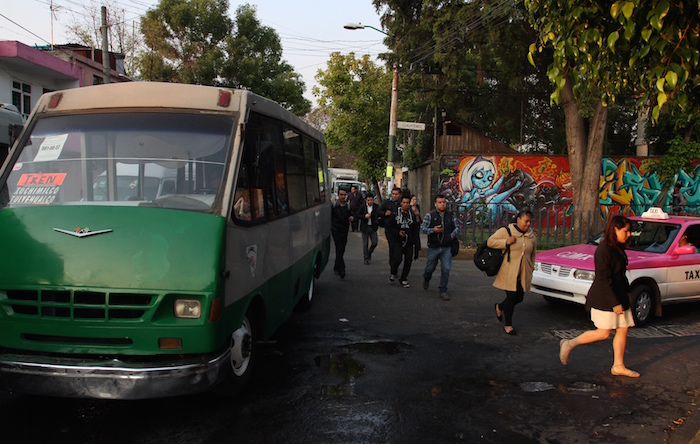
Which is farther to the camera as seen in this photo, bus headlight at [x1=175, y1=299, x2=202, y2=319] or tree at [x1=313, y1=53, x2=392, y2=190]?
tree at [x1=313, y1=53, x2=392, y2=190]

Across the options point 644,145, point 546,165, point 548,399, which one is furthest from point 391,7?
point 548,399

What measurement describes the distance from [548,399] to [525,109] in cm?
2342

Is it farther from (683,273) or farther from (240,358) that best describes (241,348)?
(683,273)

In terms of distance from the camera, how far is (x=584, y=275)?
7.51m

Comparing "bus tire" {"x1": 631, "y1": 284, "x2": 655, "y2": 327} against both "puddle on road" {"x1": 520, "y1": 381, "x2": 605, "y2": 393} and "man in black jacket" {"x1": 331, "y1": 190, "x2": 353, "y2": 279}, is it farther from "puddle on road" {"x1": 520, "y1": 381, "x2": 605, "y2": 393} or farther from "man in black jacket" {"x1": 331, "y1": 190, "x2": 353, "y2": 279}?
"man in black jacket" {"x1": 331, "y1": 190, "x2": 353, "y2": 279}

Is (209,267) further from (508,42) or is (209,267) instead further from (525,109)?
(525,109)

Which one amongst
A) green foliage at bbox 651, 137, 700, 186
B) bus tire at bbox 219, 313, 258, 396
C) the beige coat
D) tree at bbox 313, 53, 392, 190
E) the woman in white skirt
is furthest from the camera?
tree at bbox 313, 53, 392, 190

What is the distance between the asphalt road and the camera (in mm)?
3965

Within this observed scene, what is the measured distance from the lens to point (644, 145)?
2403 cm

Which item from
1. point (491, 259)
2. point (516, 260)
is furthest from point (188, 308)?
point (516, 260)

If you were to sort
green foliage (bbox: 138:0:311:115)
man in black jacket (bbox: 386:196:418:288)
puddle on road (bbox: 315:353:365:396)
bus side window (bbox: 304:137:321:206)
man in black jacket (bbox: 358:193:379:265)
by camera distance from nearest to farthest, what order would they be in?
puddle on road (bbox: 315:353:365:396) < bus side window (bbox: 304:137:321:206) < man in black jacket (bbox: 386:196:418:288) < man in black jacket (bbox: 358:193:379:265) < green foliage (bbox: 138:0:311:115)

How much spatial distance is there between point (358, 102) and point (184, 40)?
11.3 m

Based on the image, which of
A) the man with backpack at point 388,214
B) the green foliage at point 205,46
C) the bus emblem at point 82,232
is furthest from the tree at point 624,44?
the green foliage at point 205,46

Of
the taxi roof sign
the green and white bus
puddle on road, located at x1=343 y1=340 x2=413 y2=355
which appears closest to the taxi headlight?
the taxi roof sign
